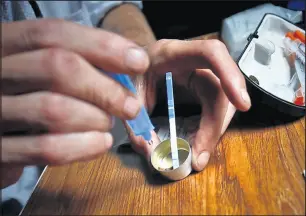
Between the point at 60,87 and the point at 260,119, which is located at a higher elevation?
the point at 60,87

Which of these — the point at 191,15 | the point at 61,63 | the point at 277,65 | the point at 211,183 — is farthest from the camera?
the point at 191,15

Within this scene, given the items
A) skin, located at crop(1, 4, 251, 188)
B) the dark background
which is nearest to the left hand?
skin, located at crop(1, 4, 251, 188)

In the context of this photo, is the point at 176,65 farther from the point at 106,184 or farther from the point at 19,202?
the point at 19,202

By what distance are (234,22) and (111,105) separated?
1.30ft

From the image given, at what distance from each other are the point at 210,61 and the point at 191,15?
0.38 metres

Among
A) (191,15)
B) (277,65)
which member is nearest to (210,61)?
(277,65)

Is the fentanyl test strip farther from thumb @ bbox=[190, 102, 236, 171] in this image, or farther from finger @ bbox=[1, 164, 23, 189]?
finger @ bbox=[1, 164, 23, 189]

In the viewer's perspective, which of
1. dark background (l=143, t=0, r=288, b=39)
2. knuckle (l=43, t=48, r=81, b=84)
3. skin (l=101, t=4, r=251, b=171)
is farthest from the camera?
dark background (l=143, t=0, r=288, b=39)

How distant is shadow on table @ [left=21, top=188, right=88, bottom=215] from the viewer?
0.36 metres

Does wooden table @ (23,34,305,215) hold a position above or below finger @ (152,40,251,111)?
below

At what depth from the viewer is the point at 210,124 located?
1.22 ft

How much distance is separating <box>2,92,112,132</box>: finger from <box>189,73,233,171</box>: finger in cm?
15

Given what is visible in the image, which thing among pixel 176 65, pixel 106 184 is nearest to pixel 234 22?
pixel 176 65

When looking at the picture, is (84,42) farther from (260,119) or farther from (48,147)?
(260,119)
